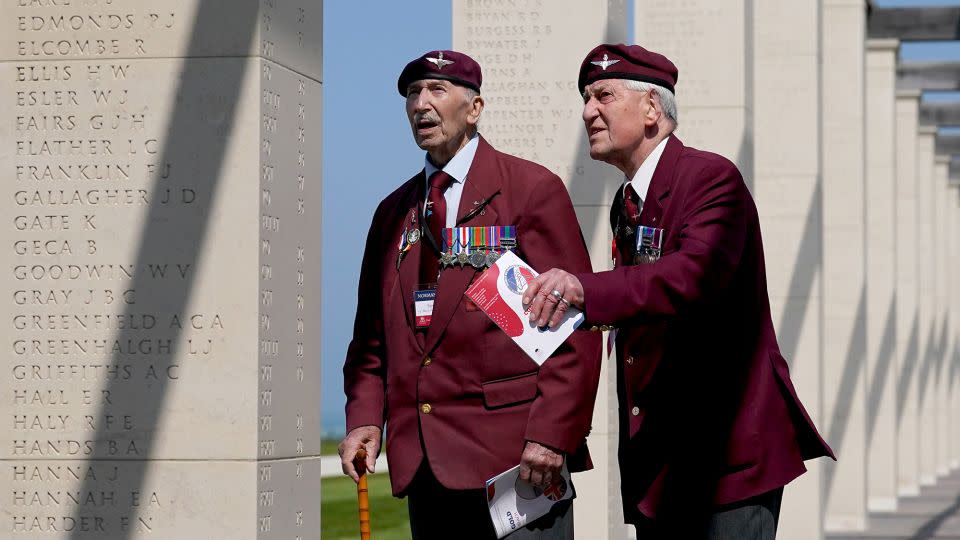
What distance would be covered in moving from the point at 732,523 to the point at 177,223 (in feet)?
7.52

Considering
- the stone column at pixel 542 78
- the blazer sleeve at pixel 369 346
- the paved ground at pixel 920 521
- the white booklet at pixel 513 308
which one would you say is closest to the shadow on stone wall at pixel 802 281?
the paved ground at pixel 920 521

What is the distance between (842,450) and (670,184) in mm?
15707

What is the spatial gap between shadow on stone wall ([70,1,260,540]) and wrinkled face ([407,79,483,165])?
3.11ft

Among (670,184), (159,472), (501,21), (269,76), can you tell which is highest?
(501,21)

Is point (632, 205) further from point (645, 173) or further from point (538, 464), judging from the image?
point (538, 464)

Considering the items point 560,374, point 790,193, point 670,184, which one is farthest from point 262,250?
point 790,193

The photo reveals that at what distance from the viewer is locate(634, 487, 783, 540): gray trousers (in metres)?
4.57

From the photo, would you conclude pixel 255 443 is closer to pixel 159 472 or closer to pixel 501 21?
pixel 159 472

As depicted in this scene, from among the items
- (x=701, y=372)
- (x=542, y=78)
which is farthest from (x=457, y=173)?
A: (x=542, y=78)

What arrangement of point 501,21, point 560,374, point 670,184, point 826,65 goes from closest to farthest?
point 670,184, point 560,374, point 501,21, point 826,65

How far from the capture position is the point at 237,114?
19.9 ft

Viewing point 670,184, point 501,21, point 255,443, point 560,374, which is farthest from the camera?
point 501,21

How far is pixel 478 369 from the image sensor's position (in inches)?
203

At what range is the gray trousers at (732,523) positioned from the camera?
4.57 m
